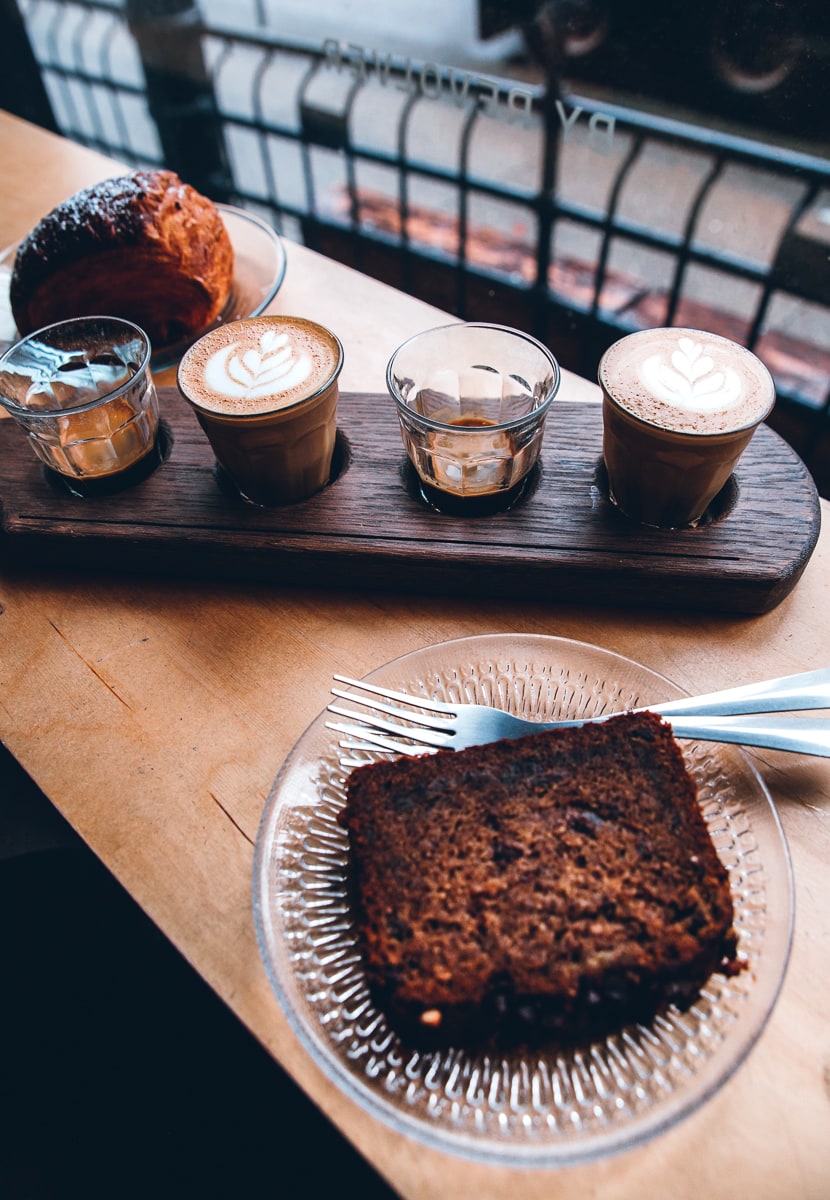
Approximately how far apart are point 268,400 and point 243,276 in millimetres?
553

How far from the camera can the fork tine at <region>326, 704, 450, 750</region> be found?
0.73 metres

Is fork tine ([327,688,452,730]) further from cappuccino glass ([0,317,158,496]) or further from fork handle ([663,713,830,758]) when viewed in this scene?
cappuccino glass ([0,317,158,496])

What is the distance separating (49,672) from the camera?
2.88 feet

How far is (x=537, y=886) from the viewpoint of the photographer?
2.08ft

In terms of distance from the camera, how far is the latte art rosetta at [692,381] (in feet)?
2.72

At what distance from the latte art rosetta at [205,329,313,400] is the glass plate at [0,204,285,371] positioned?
0.27 m

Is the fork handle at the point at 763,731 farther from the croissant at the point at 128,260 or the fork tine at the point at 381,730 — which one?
the croissant at the point at 128,260

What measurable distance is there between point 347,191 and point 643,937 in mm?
2363

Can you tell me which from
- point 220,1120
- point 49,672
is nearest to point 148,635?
point 49,672

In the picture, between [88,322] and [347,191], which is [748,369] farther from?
[347,191]

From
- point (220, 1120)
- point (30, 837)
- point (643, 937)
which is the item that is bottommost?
point (220, 1120)

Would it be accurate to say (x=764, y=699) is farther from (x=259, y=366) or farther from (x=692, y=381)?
(x=259, y=366)

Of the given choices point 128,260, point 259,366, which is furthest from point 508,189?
point 259,366

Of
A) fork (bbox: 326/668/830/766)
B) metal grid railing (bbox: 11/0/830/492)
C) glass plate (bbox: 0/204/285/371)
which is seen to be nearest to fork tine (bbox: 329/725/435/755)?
fork (bbox: 326/668/830/766)
